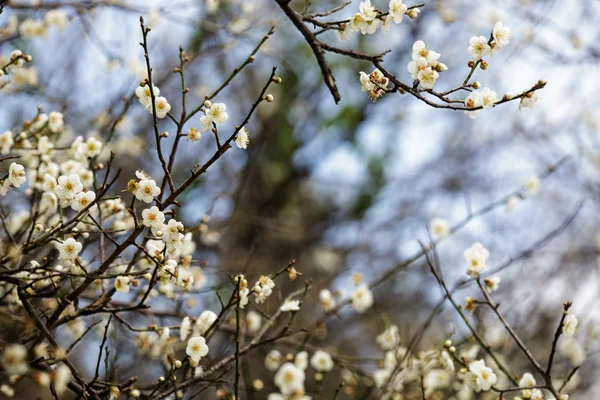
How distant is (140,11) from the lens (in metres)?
3.64

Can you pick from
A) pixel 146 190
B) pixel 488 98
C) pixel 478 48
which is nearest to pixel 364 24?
pixel 478 48

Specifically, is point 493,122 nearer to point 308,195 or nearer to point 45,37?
point 308,195

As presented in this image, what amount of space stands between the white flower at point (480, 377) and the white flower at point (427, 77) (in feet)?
3.93

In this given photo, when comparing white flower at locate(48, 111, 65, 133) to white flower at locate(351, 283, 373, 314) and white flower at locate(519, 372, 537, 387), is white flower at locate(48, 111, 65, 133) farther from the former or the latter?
white flower at locate(519, 372, 537, 387)

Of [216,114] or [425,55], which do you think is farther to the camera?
[425,55]

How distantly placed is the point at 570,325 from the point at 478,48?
1.16 metres

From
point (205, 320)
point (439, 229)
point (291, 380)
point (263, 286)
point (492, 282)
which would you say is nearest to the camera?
point (291, 380)

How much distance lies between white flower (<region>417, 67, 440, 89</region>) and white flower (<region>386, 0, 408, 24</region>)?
0.75 ft

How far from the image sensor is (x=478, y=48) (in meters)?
2.12

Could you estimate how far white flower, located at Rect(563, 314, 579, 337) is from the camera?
2.29 m

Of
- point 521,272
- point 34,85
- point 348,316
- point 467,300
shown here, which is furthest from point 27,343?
point 348,316

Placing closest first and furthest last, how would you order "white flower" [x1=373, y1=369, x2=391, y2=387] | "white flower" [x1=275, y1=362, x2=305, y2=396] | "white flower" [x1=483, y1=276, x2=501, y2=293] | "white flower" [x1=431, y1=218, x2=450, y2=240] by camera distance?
"white flower" [x1=275, y1=362, x2=305, y2=396] < "white flower" [x1=483, y1=276, x2=501, y2=293] < "white flower" [x1=373, y1=369, x2=391, y2=387] < "white flower" [x1=431, y1=218, x2=450, y2=240]

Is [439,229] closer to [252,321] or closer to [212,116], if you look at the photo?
[252,321]

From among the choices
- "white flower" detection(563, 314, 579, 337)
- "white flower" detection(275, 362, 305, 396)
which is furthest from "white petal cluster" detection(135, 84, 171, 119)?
"white flower" detection(563, 314, 579, 337)
